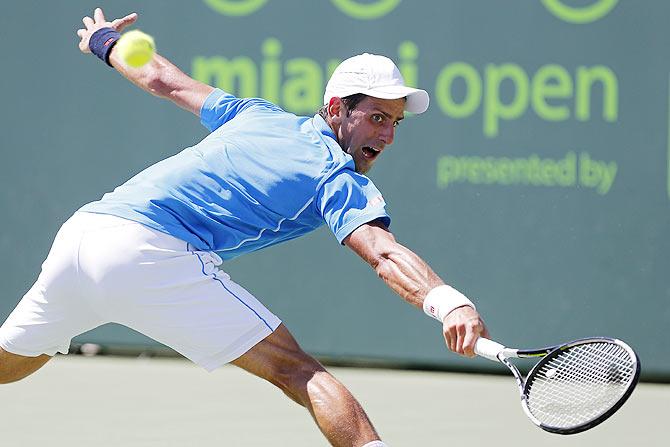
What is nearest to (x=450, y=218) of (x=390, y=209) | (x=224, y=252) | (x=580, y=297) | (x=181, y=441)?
(x=390, y=209)

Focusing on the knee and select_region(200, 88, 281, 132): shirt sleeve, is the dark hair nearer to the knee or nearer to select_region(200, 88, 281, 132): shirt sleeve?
select_region(200, 88, 281, 132): shirt sleeve

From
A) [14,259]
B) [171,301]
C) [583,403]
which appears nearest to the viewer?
[583,403]

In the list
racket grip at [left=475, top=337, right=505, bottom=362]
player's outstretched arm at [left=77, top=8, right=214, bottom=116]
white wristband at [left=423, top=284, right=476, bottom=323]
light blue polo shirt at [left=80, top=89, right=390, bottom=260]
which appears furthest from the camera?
player's outstretched arm at [left=77, top=8, right=214, bottom=116]

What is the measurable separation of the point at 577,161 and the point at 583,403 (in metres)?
3.32

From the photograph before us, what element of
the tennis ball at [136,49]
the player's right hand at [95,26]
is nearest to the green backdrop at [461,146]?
the player's right hand at [95,26]

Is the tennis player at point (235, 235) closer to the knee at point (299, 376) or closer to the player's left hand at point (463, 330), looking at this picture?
the knee at point (299, 376)

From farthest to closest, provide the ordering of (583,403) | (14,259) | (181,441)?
(14,259) → (181,441) → (583,403)

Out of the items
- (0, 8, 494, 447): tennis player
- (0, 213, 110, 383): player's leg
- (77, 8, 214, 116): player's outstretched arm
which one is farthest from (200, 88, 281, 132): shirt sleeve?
(0, 213, 110, 383): player's leg

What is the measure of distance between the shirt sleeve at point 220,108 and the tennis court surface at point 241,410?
53.8 inches

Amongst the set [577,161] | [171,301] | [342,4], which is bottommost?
[171,301]

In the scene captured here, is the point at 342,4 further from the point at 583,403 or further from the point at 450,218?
the point at 583,403

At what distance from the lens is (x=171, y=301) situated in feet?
12.4

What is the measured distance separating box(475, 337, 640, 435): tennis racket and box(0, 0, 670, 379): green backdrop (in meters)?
3.10

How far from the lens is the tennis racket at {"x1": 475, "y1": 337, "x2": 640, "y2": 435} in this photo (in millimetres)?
3293
